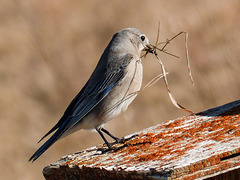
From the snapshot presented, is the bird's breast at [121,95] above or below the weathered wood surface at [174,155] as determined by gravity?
above

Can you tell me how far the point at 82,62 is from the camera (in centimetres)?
686

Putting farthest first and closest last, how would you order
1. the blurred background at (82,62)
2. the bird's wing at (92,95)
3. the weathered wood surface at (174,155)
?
the blurred background at (82,62) < the bird's wing at (92,95) < the weathered wood surface at (174,155)

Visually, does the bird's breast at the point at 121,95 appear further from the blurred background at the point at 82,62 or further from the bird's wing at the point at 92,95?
the blurred background at the point at 82,62

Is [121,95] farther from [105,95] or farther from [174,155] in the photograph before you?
[174,155]

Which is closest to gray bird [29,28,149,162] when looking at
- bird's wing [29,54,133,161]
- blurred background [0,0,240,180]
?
bird's wing [29,54,133,161]

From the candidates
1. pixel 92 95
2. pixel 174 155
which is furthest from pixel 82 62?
pixel 174 155

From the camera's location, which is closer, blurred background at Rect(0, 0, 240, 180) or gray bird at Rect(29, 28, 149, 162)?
gray bird at Rect(29, 28, 149, 162)

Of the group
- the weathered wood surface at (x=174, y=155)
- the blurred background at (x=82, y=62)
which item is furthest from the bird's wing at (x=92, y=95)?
the blurred background at (x=82, y=62)

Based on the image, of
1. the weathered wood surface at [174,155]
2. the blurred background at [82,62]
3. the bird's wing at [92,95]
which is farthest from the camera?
the blurred background at [82,62]

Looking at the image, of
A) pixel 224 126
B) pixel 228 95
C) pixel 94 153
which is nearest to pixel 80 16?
pixel 228 95

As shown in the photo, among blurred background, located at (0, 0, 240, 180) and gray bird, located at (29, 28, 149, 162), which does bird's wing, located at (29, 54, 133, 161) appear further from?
blurred background, located at (0, 0, 240, 180)

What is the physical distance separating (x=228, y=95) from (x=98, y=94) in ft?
8.04

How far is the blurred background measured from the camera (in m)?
6.54

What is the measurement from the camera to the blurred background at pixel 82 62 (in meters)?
6.54
